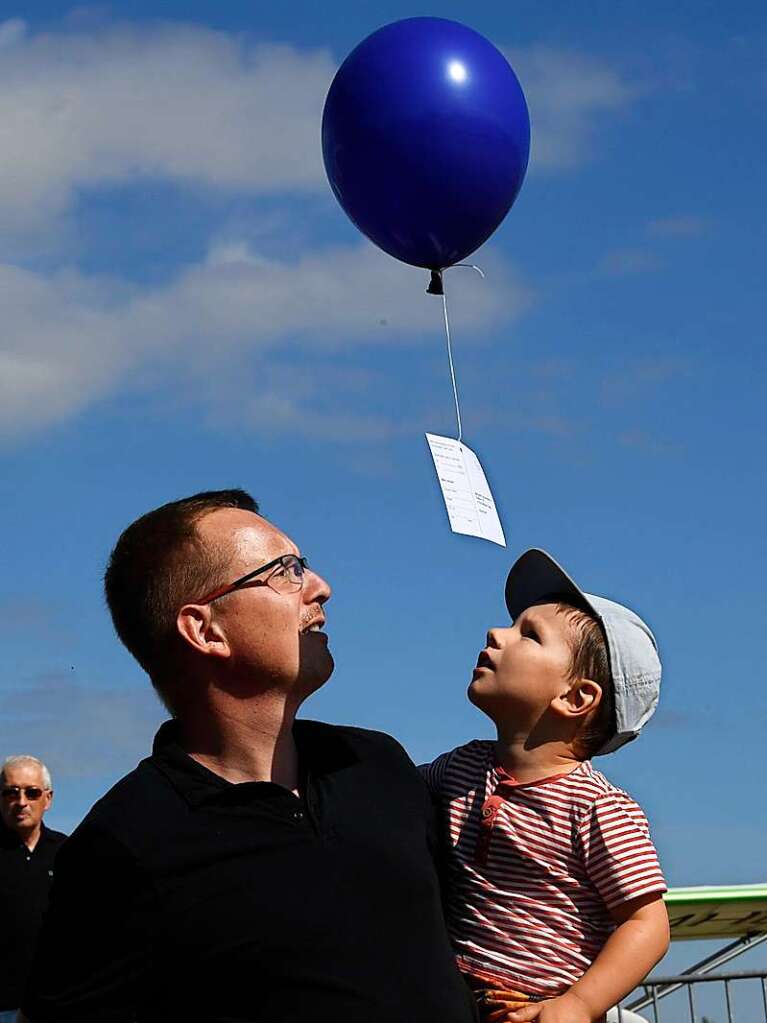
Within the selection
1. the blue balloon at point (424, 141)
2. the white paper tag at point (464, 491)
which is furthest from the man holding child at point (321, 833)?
the blue balloon at point (424, 141)

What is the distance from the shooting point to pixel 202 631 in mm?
2643

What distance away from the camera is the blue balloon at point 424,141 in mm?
5078

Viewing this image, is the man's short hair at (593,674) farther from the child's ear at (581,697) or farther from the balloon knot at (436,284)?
the balloon knot at (436,284)

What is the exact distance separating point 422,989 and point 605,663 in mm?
757

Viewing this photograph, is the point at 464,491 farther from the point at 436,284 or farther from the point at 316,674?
the point at 436,284

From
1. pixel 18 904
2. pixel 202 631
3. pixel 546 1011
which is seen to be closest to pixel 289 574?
pixel 202 631

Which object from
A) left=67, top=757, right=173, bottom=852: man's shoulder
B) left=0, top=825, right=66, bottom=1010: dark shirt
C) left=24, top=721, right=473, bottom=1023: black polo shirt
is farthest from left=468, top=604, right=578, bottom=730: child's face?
left=0, top=825, right=66, bottom=1010: dark shirt

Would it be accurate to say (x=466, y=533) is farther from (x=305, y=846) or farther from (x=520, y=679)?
(x=305, y=846)

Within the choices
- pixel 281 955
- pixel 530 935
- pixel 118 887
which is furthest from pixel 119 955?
pixel 530 935

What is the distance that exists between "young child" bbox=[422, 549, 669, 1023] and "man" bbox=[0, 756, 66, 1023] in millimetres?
5329

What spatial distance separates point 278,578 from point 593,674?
2.08ft

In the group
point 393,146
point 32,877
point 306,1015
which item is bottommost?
point 306,1015

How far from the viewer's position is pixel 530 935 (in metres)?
2.69

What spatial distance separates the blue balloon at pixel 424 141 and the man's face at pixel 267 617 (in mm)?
2580
